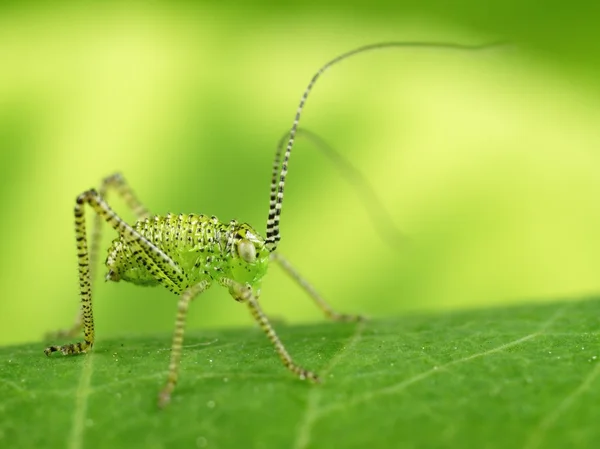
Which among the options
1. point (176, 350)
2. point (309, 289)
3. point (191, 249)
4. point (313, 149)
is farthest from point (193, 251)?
point (313, 149)

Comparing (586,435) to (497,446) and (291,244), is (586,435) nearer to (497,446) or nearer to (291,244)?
(497,446)

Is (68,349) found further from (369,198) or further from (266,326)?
(369,198)

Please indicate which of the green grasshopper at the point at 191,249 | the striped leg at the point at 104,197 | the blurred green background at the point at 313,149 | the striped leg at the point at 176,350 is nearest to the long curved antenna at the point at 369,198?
the blurred green background at the point at 313,149

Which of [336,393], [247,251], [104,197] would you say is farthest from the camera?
[104,197]

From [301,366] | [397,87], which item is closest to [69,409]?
[301,366]

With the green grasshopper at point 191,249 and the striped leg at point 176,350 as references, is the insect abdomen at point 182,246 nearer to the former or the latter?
the green grasshopper at point 191,249

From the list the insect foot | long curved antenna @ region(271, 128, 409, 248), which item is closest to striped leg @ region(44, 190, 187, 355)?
the insect foot

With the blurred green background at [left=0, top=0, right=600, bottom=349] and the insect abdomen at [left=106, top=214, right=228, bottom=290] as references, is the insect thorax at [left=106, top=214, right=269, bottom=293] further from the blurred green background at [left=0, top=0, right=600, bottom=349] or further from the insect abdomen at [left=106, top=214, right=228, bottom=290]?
the blurred green background at [left=0, top=0, right=600, bottom=349]
